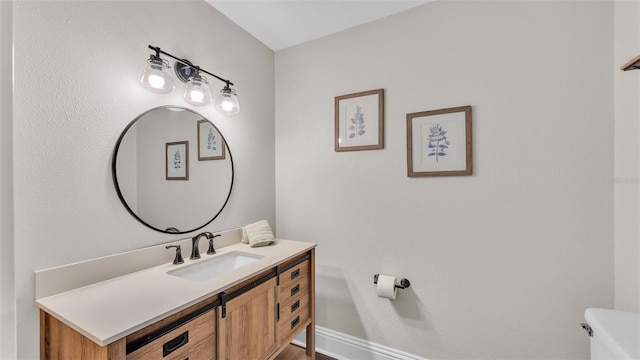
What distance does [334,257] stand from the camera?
1.98 m

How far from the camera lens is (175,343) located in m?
0.91

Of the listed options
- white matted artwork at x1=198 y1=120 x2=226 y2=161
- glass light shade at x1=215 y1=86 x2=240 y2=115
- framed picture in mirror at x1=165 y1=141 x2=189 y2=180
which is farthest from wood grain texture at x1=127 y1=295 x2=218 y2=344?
glass light shade at x1=215 y1=86 x2=240 y2=115

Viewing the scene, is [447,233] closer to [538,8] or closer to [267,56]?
[538,8]

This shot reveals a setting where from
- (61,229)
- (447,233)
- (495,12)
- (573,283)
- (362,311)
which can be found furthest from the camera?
(362,311)

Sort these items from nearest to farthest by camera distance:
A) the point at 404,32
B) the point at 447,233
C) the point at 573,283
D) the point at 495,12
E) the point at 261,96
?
the point at 573,283 < the point at 495,12 < the point at 447,233 < the point at 404,32 < the point at 261,96

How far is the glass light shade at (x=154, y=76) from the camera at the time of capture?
121 centimetres

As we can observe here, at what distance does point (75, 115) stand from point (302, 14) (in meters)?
1.45

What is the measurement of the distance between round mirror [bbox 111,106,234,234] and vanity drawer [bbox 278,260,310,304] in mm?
621

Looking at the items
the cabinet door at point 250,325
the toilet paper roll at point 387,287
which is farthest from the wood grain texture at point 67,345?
the toilet paper roll at point 387,287

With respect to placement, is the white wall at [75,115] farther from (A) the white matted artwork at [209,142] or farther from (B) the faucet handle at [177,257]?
(A) the white matted artwork at [209,142]

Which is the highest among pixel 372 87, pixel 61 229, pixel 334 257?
pixel 372 87

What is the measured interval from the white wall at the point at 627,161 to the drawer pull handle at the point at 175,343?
1891mm

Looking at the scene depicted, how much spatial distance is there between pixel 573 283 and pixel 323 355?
1.66 metres

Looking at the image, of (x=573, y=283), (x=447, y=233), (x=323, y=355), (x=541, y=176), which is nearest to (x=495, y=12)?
A: (x=541, y=176)
